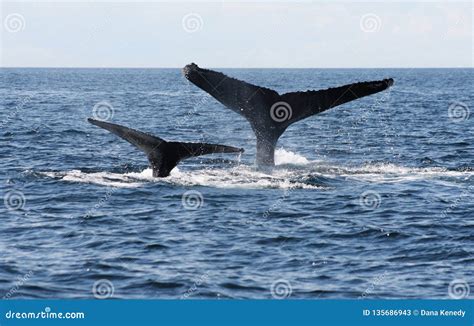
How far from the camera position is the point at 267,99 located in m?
19.9

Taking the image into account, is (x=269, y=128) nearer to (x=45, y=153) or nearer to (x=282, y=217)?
(x=282, y=217)

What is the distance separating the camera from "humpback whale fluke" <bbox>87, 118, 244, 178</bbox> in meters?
19.4

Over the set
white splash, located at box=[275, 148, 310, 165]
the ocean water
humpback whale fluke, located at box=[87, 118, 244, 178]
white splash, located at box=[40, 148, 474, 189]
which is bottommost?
the ocean water

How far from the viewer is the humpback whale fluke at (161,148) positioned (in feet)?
63.7

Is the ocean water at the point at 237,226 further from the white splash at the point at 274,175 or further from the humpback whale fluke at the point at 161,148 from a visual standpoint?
the humpback whale fluke at the point at 161,148

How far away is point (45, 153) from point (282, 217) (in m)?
14.8

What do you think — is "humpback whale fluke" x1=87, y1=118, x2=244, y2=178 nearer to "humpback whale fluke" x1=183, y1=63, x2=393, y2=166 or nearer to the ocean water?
the ocean water

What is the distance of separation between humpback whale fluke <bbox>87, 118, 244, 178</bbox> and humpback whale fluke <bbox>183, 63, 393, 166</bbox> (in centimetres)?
112

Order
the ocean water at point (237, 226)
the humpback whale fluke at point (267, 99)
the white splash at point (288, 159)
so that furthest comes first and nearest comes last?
the white splash at point (288, 159)
the humpback whale fluke at point (267, 99)
the ocean water at point (237, 226)

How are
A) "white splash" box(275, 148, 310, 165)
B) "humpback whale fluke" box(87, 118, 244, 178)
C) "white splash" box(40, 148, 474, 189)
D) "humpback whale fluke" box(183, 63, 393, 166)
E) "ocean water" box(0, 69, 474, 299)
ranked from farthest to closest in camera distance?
"white splash" box(275, 148, 310, 165), "white splash" box(40, 148, 474, 189), "humpback whale fluke" box(87, 118, 244, 178), "humpback whale fluke" box(183, 63, 393, 166), "ocean water" box(0, 69, 474, 299)

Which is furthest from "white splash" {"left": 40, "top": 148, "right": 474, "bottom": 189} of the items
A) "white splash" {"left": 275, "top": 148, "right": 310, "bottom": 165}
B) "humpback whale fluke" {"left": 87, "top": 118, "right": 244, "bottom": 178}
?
"humpback whale fluke" {"left": 87, "top": 118, "right": 244, "bottom": 178}

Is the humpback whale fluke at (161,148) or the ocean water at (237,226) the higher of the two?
the humpback whale fluke at (161,148)

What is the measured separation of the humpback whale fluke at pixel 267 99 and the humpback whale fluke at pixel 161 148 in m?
1.12

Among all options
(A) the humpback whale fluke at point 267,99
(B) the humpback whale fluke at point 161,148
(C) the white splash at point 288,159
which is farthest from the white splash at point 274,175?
(A) the humpback whale fluke at point 267,99
